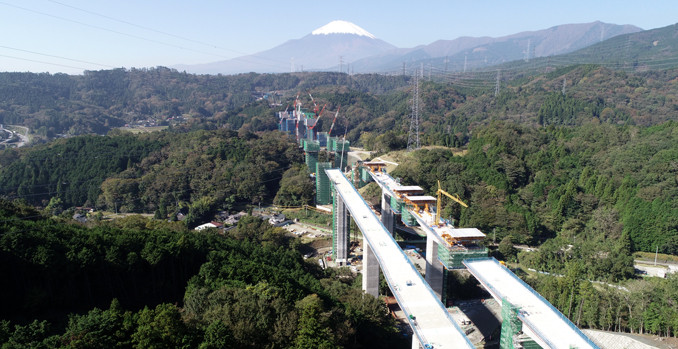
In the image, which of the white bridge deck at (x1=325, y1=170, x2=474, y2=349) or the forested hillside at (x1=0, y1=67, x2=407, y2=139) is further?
the forested hillside at (x1=0, y1=67, x2=407, y2=139)

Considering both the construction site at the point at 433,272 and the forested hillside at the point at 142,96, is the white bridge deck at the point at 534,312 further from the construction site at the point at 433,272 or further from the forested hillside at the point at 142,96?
the forested hillside at the point at 142,96

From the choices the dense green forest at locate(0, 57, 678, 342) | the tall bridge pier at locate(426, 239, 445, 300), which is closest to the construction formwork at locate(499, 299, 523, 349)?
the dense green forest at locate(0, 57, 678, 342)

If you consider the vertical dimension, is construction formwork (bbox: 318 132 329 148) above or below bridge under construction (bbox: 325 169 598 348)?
above

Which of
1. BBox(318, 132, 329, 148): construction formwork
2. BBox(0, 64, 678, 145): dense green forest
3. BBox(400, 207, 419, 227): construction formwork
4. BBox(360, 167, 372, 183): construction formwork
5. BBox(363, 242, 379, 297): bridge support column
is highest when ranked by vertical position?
BBox(0, 64, 678, 145): dense green forest

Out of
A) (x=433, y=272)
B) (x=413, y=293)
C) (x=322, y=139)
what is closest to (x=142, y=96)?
(x=322, y=139)

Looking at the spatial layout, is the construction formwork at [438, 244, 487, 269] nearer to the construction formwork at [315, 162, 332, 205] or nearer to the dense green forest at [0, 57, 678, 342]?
the dense green forest at [0, 57, 678, 342]

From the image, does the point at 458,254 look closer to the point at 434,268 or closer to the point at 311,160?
the point at 434,268

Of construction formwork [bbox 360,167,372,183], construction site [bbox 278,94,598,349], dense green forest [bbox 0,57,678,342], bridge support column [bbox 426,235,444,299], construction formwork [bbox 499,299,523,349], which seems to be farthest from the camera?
construction formwork [bbox 360,167,372,183]
